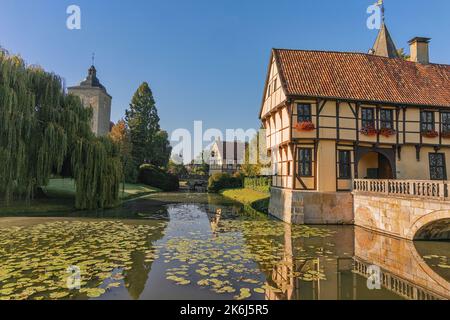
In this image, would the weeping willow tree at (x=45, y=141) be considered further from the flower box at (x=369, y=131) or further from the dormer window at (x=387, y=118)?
the dormer window at (x=387, y=118)

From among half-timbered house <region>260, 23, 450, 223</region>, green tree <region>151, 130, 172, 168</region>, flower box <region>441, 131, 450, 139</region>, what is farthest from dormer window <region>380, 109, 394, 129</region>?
green tree <region>151, 130, 172, 168</region>

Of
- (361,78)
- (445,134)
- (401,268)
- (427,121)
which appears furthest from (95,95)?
(401,268)

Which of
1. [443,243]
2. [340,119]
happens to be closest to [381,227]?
[443,243]

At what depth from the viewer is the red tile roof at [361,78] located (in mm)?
15781

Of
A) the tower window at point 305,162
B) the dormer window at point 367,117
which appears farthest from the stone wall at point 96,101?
the dormer window at point 367,117

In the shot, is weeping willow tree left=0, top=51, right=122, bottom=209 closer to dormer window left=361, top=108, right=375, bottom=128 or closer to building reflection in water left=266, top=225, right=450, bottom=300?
building reflection in water left=266, top=225, right=450, bottom=300

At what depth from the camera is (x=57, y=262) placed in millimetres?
7570

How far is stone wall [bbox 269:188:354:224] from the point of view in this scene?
14.8 meters

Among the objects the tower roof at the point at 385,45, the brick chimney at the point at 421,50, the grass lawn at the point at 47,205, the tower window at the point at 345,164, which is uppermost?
the tower roof at the point at 385,45

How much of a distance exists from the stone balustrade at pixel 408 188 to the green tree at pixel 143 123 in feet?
109

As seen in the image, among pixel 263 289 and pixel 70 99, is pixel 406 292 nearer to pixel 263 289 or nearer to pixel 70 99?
pixel 263 289

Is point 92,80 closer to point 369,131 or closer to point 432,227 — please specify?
point 369,131

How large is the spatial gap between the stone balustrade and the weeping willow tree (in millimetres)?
14804
